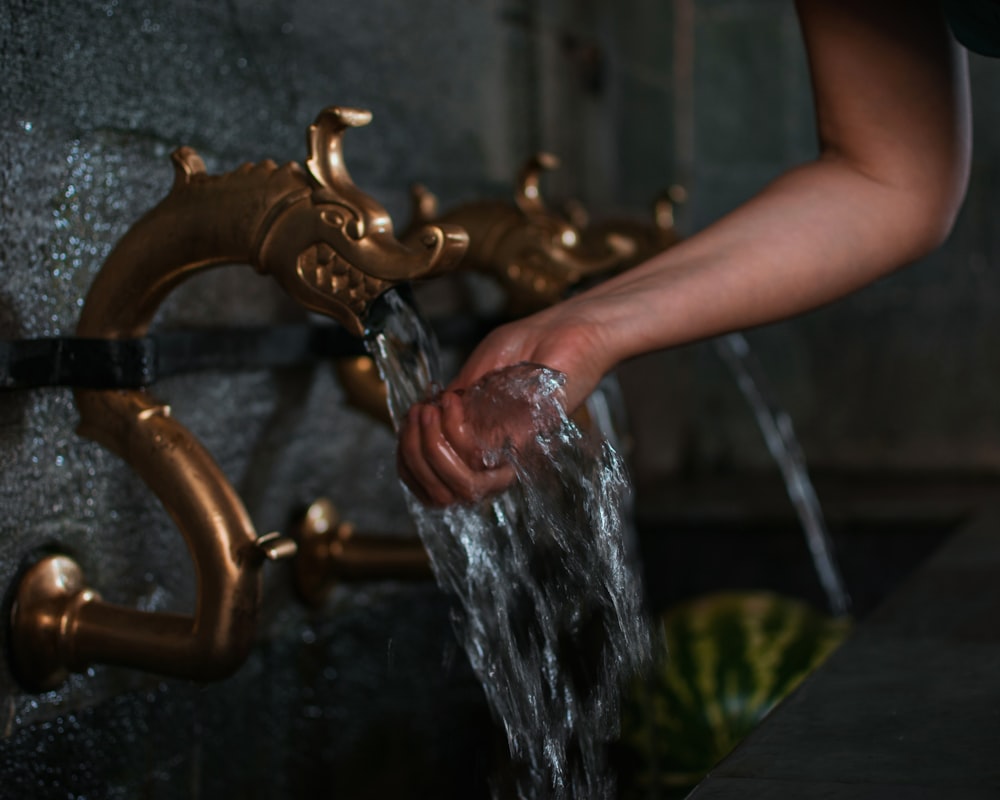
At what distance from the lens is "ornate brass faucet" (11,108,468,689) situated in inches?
38.5

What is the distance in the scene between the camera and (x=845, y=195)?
3.76 ft

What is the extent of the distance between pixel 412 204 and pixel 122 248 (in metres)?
0.70

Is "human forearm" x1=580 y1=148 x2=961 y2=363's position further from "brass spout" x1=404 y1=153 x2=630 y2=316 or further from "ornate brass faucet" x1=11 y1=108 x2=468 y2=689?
"brass spout" x1=404 y1=153 x2=630 y2=316

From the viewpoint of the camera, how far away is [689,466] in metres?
3.88

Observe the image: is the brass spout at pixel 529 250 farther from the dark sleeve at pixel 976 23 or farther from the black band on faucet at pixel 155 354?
the dark sleeve at pixel 976 23

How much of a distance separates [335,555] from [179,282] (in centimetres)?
56

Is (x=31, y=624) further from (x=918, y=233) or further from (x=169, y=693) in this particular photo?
(x=918, y=233)

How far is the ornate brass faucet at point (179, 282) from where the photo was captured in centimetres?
98

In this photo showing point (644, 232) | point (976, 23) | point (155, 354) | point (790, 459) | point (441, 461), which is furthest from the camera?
point (790, 459)

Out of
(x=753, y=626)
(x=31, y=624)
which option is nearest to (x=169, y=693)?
(x=31, y=624)

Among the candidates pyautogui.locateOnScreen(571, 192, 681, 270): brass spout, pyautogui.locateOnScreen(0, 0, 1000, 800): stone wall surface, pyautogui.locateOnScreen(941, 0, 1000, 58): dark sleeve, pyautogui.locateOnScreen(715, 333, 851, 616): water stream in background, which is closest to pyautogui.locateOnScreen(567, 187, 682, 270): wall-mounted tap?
pyautogui.locateOnScreen(571, 192, 681, 270): brass spout

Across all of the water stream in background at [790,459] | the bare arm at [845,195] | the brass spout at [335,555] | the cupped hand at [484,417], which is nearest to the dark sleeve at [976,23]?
the bare arm at [845,195]

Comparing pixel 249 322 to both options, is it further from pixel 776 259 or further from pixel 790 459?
pixel 790 459

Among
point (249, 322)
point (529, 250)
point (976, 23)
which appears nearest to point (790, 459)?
point (529, 250)
